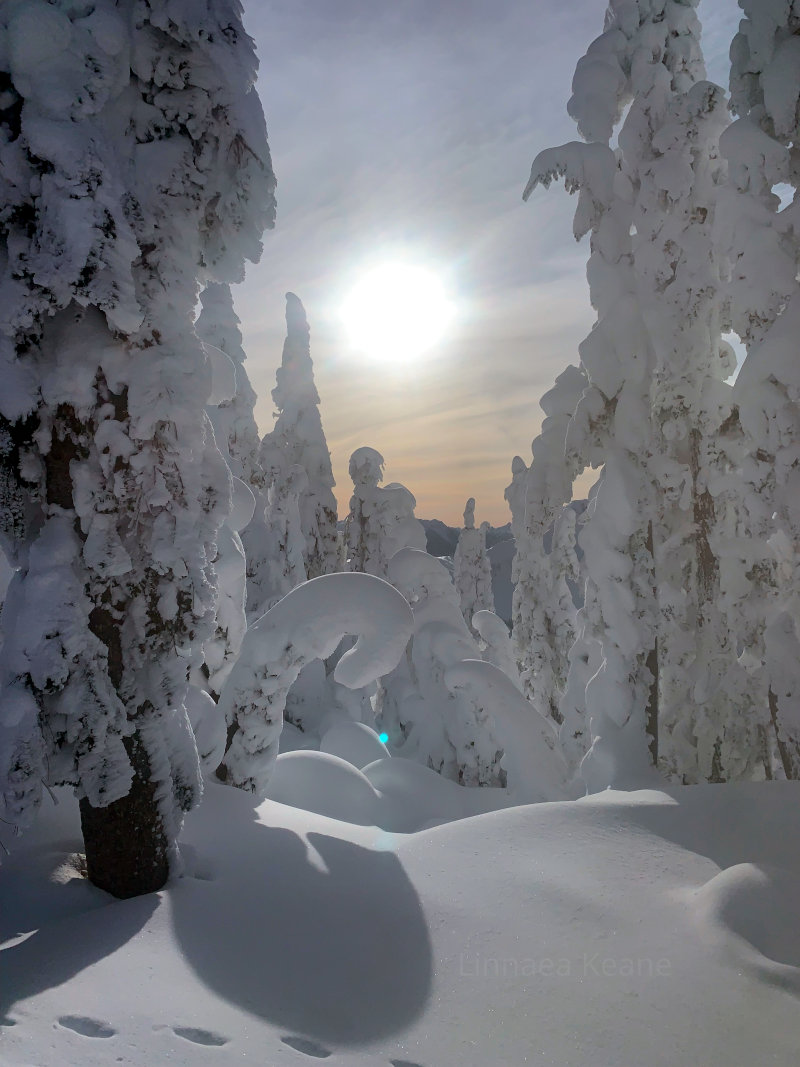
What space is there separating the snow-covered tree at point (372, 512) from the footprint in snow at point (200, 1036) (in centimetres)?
1674

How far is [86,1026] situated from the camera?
233 cm

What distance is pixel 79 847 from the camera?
4.04 metres

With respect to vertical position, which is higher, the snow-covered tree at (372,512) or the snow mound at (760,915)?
the snow-covered tree at (372,512)

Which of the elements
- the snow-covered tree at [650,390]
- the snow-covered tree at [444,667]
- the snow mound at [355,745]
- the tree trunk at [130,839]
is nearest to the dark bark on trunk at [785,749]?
the snow-covered tree at [650,390]

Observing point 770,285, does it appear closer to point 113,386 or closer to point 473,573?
point 113,386

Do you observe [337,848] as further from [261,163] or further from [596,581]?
[596,581]

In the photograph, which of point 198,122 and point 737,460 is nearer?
point 198,122

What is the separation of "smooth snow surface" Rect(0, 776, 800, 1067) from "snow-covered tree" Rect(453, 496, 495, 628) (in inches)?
886

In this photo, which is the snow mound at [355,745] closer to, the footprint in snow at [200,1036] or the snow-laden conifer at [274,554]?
the snow-laden conifer at [274,554]

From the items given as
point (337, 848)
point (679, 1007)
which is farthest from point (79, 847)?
point (679, 1007)

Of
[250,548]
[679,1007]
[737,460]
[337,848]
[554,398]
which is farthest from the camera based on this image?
[250,548]

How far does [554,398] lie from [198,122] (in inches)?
275

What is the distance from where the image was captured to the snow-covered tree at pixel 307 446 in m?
20.1

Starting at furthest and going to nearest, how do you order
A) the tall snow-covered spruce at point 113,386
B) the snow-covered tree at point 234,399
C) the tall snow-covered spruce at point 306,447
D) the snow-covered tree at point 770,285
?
the tall snow-covered spruce at point 306,447, the snow-covered tree at point 234,399, the snow-covered tree at point 770,285, the tall snow-covered spruce at point 113,386
